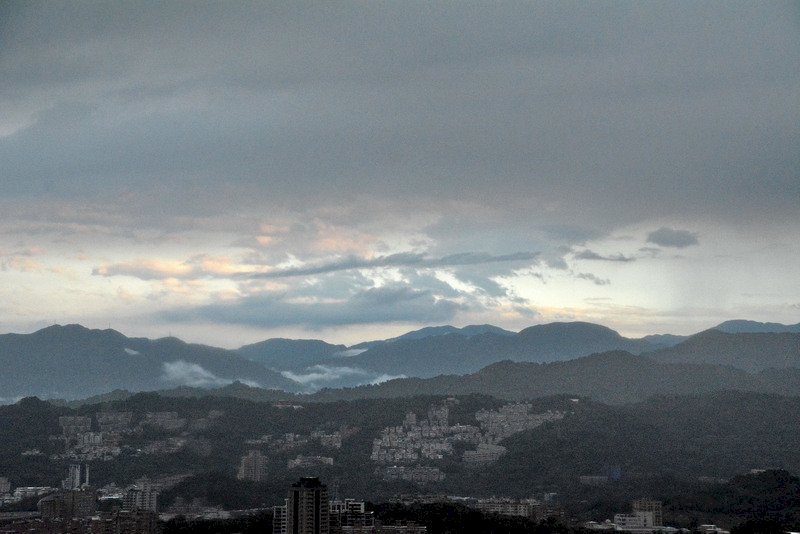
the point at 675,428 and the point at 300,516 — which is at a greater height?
the point at 675,428

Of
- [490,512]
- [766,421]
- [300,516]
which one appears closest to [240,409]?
[766,421]

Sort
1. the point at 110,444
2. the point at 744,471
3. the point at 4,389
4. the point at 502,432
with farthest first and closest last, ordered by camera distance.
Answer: the point at 4,389, the point at 502,432, the point at 110,444, the point at 744,471

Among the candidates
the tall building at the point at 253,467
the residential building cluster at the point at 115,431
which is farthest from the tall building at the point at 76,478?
the tall building at the point at 253,467

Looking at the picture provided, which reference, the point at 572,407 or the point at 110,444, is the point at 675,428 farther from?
the point at 110,444

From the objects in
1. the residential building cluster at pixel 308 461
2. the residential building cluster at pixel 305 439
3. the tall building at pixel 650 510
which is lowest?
the tall building at pixel 650 510

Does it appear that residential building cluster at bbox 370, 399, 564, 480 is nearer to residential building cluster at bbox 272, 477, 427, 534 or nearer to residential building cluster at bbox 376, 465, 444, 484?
residential building cluster at bbox 376, 465, 444, 484

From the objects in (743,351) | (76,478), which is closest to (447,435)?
(76,478)

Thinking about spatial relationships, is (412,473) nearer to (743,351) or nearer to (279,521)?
(279,521)

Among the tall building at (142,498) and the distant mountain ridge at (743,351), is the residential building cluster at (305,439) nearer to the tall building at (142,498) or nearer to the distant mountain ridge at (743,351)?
the tall building at (142,498)

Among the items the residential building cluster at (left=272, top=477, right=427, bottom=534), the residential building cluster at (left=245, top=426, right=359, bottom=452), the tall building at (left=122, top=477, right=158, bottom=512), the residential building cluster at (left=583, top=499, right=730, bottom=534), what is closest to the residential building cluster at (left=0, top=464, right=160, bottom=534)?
the tall building at (left=122, top=477, right=158, bottom=512)
